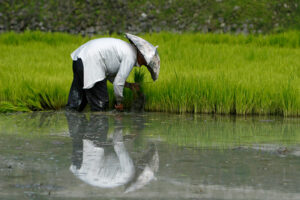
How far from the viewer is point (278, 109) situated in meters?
6.43

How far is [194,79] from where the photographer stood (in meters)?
6.72

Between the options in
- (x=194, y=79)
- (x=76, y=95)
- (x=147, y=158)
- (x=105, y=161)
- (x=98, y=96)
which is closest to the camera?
(x=105, y=161)

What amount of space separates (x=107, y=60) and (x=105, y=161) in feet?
7.73

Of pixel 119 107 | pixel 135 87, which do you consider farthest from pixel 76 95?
pixel 135 87

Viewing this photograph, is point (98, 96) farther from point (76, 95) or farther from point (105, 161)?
A: point (105, 161)

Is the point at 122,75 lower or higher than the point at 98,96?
higher

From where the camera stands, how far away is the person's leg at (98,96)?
6113 mm

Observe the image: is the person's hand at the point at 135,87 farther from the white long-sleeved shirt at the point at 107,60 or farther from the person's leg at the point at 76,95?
the person's leg at the point at 76,95

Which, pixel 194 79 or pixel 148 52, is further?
pixel 194 79

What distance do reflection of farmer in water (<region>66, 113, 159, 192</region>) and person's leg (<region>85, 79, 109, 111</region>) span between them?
95cm

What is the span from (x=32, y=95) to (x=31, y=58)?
274 centimetres

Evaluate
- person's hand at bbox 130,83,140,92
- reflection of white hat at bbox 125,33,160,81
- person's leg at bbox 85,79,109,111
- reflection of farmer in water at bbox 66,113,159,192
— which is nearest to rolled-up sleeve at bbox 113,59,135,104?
reflection of white hat at bbox 125,33,160,81

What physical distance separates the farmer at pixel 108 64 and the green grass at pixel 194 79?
22.1 inches

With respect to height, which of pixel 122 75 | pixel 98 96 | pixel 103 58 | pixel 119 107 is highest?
pixel 103 58
